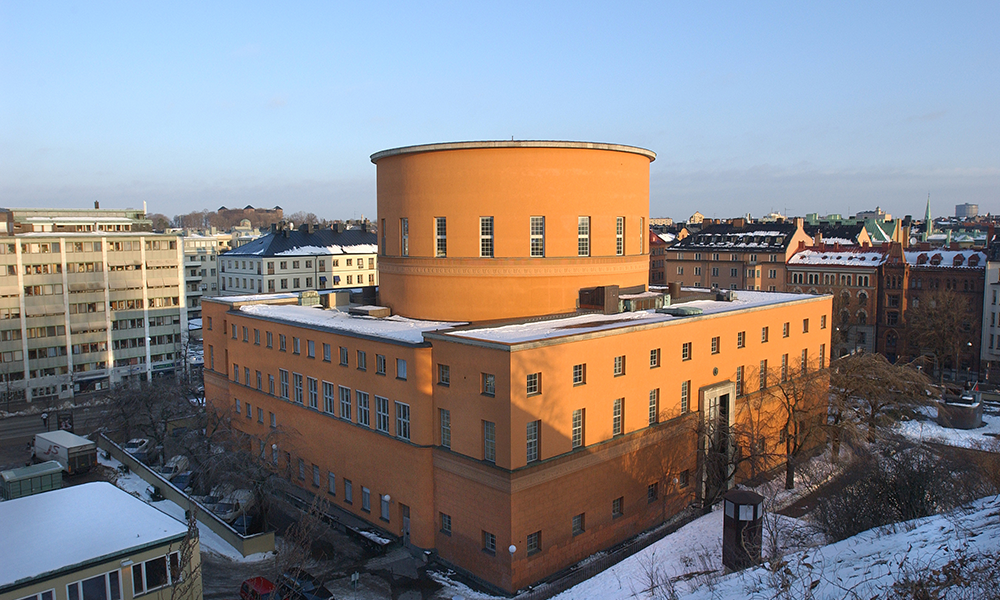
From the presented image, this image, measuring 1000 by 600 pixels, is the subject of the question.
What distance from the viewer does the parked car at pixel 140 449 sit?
44719 mm

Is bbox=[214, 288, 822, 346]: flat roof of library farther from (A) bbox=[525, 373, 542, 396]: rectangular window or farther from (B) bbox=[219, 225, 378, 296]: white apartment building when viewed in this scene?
(B) bbox=[219, 225, 378, 296]: white apartment building

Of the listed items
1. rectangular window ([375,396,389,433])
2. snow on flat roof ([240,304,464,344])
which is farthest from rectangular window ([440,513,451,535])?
snow on flat roof ([240,304,464,344])

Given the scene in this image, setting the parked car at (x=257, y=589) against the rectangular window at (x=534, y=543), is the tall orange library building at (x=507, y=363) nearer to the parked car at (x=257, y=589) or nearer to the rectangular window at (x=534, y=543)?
the rectangular window at (x=534, y=543)

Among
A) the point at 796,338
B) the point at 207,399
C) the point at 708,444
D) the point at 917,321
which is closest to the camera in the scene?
the point at 708,444

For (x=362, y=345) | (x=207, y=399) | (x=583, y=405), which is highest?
(x=362, y=345)

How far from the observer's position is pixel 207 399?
4812cm

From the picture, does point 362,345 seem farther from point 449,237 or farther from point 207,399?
point 207,399

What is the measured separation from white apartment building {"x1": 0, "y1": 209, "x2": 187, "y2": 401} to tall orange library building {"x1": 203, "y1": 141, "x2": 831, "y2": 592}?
32327 millimetres

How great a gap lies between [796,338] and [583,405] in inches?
801

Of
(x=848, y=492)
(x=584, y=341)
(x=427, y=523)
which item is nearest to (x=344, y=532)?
(x=427, y=523)

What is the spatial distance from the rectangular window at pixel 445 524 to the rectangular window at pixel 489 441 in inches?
159

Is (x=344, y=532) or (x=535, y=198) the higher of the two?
(x=535, y=198)

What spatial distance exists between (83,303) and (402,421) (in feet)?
176

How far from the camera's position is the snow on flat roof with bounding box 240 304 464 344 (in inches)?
1276
